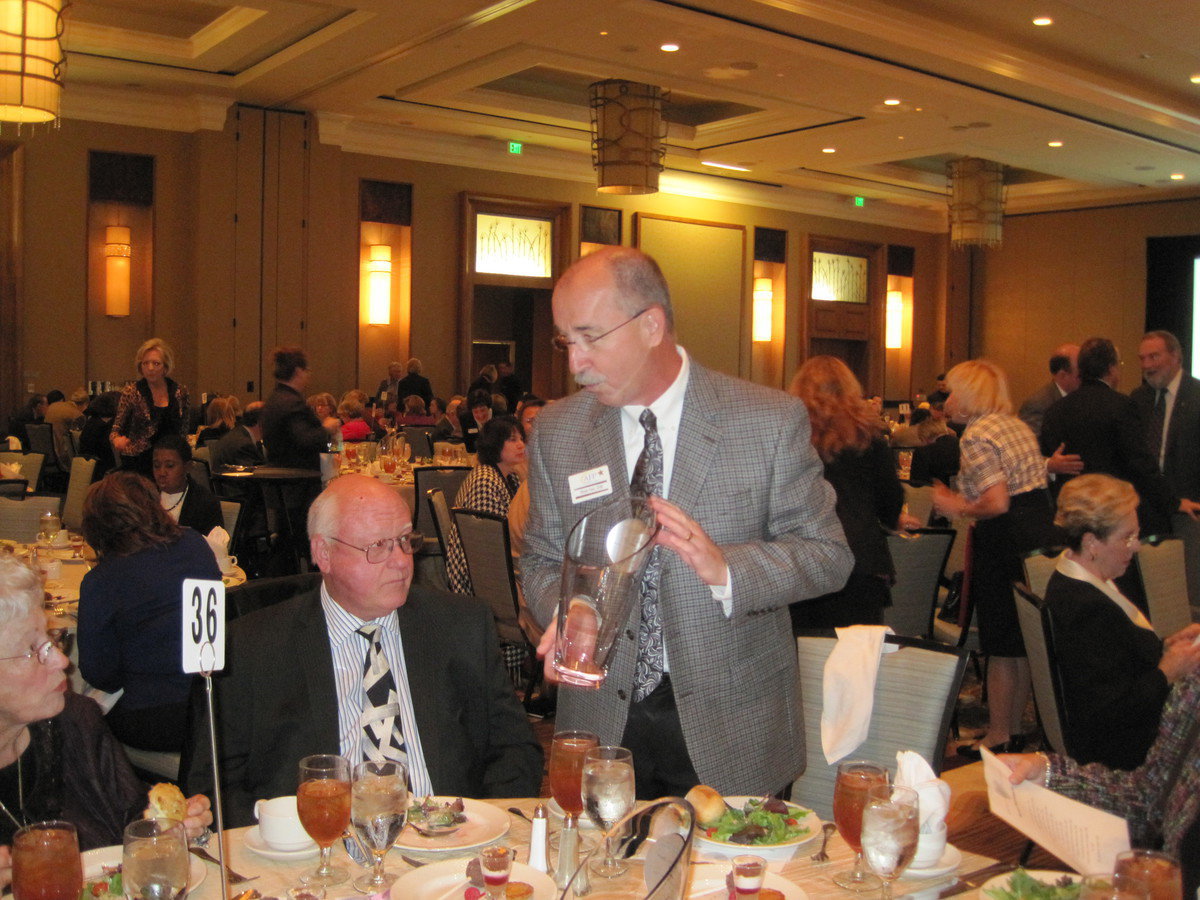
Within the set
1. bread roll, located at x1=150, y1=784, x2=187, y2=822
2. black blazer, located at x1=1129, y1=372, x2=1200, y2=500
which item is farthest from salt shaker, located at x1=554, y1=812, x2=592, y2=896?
black blazer, located at x1=1129, y1=372, x2=1200, y2=500

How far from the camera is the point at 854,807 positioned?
1669 mm

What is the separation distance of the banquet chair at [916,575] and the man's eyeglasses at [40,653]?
3509mm

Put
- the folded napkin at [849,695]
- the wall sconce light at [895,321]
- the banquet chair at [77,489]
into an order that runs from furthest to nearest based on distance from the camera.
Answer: the wall sconce light at [895,321]
the banquet chair at [77,489]
the folded napkin at [849,695]

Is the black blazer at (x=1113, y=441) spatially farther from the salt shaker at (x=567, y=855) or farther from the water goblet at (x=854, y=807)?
the salt shaker at (x=567, y=855)

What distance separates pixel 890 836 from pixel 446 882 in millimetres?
594

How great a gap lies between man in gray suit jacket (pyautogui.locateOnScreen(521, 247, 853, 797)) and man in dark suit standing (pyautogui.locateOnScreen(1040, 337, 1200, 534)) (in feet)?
12.4

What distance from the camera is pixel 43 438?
10.2m

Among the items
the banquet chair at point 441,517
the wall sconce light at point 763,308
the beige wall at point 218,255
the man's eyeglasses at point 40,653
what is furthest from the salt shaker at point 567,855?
the wall sconce light at point 763,308

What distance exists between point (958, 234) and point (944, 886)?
47.0 ft

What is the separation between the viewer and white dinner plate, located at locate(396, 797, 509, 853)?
5.87 feet

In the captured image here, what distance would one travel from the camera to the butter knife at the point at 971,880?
171 centimetres

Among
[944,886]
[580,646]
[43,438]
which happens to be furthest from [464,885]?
[43,438]

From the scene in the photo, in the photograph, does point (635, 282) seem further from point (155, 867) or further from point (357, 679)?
point (155, 867)

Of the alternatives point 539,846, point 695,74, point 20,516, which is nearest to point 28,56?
point 20,516
